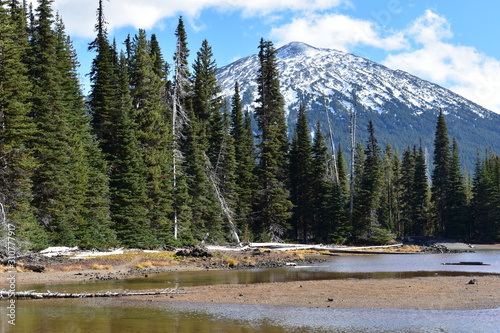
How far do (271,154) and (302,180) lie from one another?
22.3 feet

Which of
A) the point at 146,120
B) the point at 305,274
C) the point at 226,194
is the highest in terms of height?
the point at 146,120

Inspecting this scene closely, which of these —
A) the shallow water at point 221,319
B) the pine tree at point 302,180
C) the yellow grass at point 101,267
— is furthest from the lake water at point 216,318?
the pine tree at point 302,180

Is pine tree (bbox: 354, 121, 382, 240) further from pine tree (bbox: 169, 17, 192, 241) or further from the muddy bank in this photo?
pine tree (bbox: 169, 17, 192, 241)

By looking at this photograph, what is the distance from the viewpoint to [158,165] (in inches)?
1854

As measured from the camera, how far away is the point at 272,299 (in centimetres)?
2019

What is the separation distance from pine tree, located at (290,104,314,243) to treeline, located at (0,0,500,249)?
0.18 m

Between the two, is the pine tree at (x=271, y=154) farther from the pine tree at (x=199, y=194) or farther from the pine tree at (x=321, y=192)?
the pine tree at (x=199, y=194)

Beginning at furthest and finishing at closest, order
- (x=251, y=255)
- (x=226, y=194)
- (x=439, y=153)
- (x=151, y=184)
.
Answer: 1. (x=439, y=153)
2. (x=226, y=194)
3. (x=151, y=184)
4. (x=251, y=255)

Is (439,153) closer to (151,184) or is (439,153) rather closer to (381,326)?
(151,184)

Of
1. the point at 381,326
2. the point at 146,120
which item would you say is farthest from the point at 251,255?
the point at 381,326

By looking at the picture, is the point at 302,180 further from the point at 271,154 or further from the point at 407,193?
the point at 407,193

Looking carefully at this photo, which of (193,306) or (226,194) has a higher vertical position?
(226,194)

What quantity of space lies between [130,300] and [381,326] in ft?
31.3

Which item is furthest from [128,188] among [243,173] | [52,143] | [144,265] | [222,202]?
[243,173]
